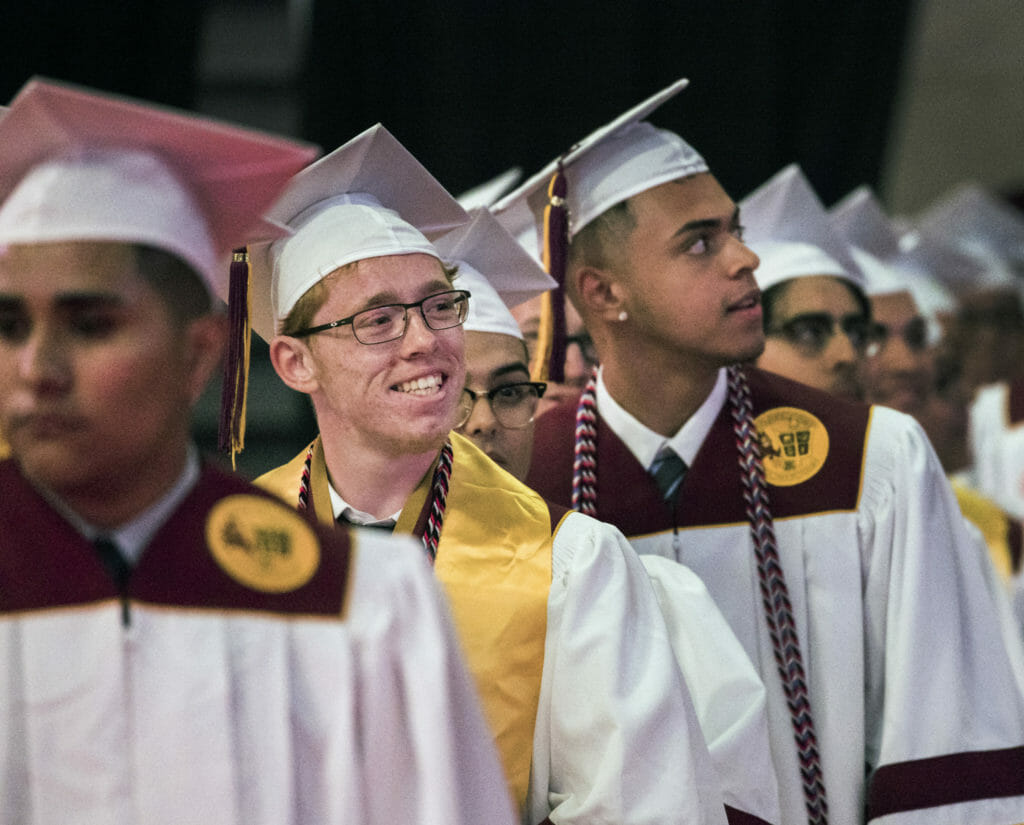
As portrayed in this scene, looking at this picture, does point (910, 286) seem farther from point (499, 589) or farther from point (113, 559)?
point (113, 559)

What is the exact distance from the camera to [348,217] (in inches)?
110

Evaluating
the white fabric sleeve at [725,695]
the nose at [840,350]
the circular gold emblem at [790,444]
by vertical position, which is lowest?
the white fabric sleeve at [725,695]

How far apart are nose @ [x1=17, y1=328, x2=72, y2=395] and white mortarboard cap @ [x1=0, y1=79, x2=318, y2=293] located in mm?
123

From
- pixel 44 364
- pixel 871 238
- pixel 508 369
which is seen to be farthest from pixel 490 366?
pixel 871 238

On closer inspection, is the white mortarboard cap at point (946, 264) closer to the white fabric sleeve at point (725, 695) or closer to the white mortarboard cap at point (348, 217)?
the white fabric sleeve at point (725, 695)

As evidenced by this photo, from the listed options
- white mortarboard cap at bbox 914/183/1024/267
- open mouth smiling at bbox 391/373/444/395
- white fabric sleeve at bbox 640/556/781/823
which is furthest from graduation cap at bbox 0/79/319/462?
white mortarboard cap at bbox 914/183/1024/267

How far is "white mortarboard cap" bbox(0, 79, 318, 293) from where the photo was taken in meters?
1.75

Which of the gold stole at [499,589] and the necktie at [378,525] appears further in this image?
the necktie at [378,525]

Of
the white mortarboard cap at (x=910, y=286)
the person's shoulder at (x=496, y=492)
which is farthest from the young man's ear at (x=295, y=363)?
the white mortarboard cap at (x=910, y=286)

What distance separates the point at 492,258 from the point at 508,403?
0.34 m

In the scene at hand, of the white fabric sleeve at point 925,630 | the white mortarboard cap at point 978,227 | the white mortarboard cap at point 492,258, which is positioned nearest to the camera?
the white fabric sleeve at point 925,630

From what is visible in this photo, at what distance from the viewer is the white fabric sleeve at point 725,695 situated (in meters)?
2.89

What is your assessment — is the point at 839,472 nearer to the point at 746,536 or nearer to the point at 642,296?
Answer: the point at 746,536

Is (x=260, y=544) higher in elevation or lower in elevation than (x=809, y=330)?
lower
